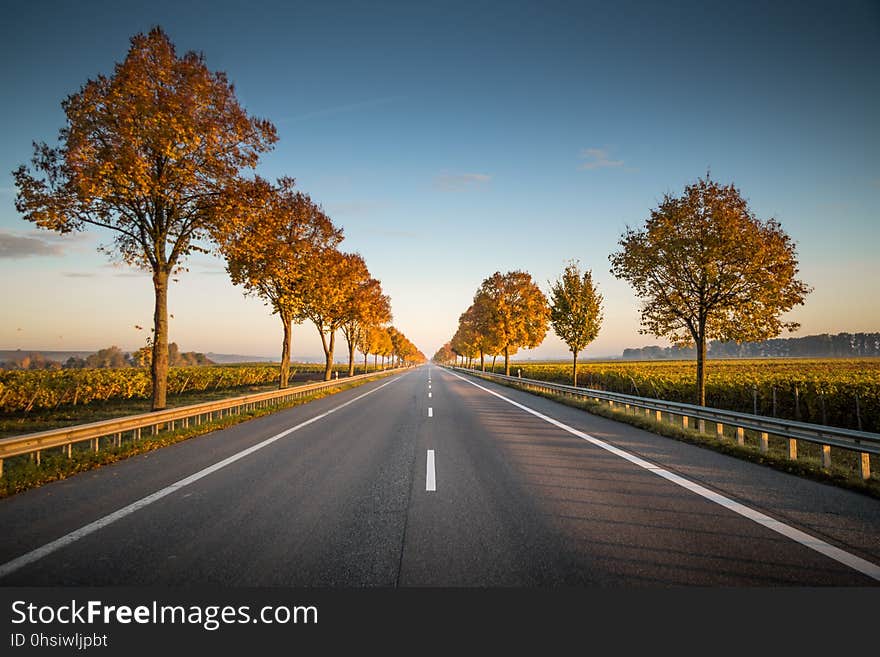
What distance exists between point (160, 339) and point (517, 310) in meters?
29.4

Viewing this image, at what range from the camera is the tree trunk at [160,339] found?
11555 millimetres

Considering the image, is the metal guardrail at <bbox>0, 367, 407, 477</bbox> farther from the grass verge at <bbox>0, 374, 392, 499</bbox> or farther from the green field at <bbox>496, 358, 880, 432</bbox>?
the green field at <bbox>496, 358, 880, 432</bbox>

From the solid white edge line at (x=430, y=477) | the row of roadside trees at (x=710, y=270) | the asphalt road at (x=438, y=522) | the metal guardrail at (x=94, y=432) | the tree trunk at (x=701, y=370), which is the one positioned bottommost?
the solid white edge line at (x=430, y=477)

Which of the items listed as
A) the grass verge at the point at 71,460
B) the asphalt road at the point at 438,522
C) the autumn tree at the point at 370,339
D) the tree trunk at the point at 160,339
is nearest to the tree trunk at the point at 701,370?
the asphalt road at the point at 438,522

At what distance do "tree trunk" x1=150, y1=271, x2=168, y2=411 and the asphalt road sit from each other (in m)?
4.73

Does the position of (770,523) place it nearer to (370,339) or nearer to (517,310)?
(517,310)

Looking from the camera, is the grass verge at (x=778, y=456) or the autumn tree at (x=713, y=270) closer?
the grass verge at (x=778, y=456)

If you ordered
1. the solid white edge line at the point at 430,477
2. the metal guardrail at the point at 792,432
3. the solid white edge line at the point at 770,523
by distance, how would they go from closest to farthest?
the solid white edge line at the point at 770,523 < the solid white edge line at the point at 430,477 < the metal guardrail at the point at 792,432

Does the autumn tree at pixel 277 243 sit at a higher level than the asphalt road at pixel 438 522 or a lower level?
higher

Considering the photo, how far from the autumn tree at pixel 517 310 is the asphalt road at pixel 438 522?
94.3 feet

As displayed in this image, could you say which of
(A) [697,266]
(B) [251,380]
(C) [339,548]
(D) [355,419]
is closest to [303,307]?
(D) [355,419]

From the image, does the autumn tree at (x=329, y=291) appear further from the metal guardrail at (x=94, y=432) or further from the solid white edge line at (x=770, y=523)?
the solid white edge line at (x=770, y=523)

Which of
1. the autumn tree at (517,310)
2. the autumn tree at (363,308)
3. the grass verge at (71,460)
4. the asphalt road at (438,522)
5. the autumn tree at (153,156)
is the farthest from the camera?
the autumn tree at (517,310)

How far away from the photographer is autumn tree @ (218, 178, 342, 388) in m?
12.3
